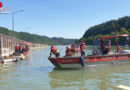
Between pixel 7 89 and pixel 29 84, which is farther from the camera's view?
pixel 29 84

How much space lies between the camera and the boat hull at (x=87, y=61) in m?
14.7

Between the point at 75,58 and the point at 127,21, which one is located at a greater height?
the point at 127,21

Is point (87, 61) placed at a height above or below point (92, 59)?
below

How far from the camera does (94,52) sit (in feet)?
54.3

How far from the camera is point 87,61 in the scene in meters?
15.2

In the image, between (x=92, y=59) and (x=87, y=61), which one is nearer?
(x=87, y=61)

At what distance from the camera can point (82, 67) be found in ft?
49.6

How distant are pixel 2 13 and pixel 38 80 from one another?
17.6 m

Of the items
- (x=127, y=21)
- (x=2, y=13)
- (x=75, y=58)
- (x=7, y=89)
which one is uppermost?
(x=127, y=21)

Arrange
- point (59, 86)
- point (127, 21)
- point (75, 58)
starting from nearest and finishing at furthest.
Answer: point (59, 86) < point (75, 58) < point (127, 21)

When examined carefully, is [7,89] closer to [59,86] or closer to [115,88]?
[59,86]

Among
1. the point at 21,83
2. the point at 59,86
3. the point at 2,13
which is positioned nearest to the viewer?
the point at 59,86

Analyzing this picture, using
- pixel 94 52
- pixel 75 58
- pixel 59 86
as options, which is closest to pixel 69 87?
pixel 59 86

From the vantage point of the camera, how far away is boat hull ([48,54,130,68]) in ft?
48.1
